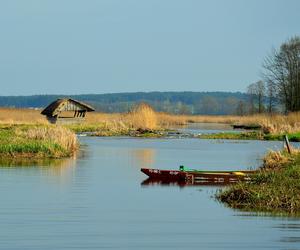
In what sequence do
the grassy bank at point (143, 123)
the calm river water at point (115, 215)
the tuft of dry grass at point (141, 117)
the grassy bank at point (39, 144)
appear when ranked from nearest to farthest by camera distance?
the calm river water at point (115, 215) < the grassy bank at point (39, 144) < the grassy bank at point (143, 123) < the tuft of dry grass at point (141, 117)

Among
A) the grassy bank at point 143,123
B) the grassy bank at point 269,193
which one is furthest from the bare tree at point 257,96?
the grassy bank at point 269,193

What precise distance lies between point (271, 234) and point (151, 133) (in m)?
53.9

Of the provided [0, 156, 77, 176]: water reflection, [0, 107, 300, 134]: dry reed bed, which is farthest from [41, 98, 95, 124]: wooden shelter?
[0, 156, 77, 176]: water reflection

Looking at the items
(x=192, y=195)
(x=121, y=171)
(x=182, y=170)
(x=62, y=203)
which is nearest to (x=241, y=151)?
(x=121, y=171)

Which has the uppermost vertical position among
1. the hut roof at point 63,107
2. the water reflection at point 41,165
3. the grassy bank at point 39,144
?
the hut roof at point 63,107

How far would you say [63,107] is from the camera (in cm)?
8669

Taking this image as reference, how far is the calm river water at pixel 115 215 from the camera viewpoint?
61.2 feet

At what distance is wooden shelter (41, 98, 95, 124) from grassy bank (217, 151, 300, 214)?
6093 cm

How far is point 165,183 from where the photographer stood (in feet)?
102

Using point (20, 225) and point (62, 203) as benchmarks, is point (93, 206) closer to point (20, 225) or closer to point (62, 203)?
point (62, 203)

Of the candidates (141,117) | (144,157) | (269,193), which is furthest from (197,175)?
(141,117)

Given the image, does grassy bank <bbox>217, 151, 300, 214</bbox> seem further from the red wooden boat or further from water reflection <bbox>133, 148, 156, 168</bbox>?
water reflection <bbox>133, 148, 156, 168</bbox>

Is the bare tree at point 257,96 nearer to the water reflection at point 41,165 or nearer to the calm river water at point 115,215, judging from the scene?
the water reflection at point 41,165

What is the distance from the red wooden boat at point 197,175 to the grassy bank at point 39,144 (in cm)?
1028
